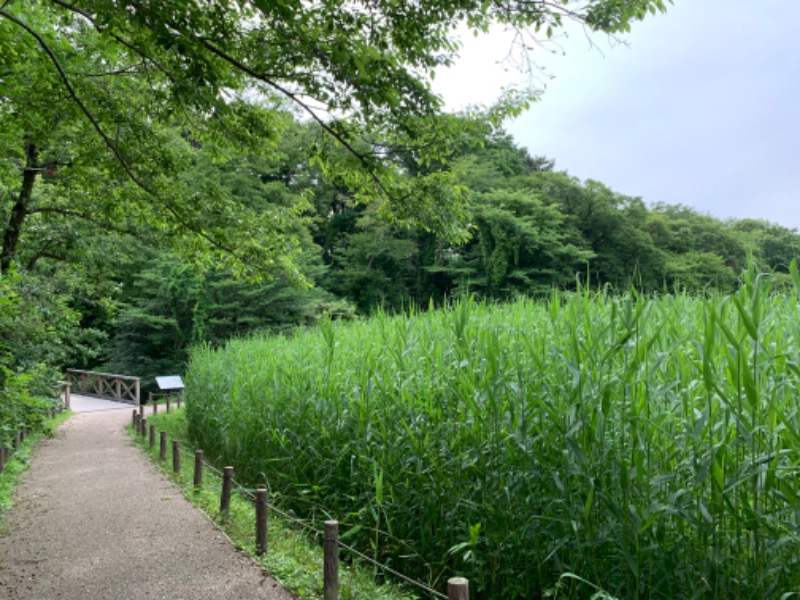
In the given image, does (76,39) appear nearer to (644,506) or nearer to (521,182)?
(644,506)

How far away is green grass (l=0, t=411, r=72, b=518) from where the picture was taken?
688 cm

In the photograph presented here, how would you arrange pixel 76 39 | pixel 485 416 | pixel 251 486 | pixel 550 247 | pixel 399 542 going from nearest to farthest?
pixel 485 416 < pixel 399 542 < pixel 251 486 < pixel 76 39 < pixel 550 247

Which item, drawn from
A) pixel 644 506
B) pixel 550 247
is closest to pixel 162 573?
pixel 644 506

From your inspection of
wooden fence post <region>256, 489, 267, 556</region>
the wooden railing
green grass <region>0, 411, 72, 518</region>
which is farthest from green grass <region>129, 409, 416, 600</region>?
the wooden railing

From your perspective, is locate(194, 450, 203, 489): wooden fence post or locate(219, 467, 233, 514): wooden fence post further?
locate(194, 450, 203, 489): wooden fence post

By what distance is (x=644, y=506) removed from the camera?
2801 mm

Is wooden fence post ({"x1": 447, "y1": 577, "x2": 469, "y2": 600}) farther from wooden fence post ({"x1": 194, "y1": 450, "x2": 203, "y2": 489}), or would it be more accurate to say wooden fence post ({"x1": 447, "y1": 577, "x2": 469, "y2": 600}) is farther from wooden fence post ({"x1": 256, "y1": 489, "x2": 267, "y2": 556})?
wooden fence post ({"x1": 194, "y1": 450, "x2": 203, "y2": 489})

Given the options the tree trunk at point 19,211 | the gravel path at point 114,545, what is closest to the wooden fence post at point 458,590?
the gravel path at point 114,545

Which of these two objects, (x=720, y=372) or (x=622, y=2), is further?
(x=622, y=2)

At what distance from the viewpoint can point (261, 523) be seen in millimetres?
4691

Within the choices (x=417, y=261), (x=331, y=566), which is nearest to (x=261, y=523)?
(x=331, y=566)

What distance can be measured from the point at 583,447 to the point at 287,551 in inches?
121

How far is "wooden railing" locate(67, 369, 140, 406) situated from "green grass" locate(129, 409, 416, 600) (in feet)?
46.2

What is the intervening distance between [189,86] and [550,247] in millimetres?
20387
